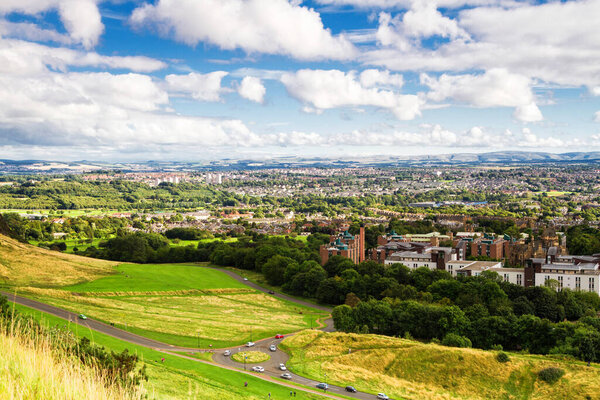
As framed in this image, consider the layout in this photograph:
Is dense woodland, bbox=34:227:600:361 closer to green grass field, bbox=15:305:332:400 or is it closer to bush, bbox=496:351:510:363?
bush, bbox=496:351:510:363

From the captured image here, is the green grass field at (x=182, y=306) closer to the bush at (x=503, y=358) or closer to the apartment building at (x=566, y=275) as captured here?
the bush at (x=503, y=358)

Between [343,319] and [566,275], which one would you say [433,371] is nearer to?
[343,319]

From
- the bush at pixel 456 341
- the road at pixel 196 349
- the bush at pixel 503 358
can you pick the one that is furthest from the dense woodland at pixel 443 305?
the road at pixel 196 349

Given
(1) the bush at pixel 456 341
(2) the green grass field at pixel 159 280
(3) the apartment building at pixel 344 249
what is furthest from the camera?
(3) the apartment building at pixel 344 249

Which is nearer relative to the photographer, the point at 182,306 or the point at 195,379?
the point at 195,379

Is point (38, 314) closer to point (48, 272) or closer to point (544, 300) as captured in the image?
point (48, 272)

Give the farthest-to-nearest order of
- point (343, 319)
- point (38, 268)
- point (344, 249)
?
point (344, 249) < point (38, 268) < point (343, 319)

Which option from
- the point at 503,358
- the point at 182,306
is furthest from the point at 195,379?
the point at 182,306
